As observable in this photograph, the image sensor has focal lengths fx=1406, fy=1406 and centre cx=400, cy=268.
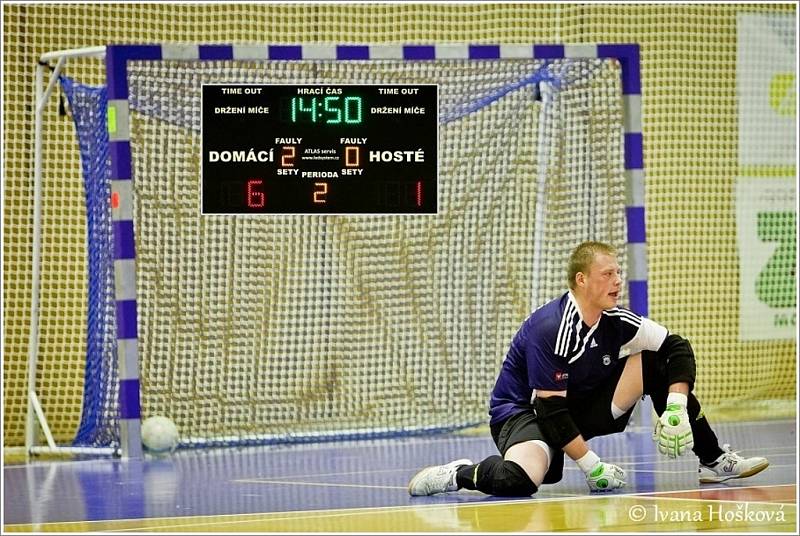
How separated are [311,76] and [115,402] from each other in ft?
10.4

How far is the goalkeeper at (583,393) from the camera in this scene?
6410mm

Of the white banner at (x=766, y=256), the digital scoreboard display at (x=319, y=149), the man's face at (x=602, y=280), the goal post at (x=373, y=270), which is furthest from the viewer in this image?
the white banner at (x=766, y=256)

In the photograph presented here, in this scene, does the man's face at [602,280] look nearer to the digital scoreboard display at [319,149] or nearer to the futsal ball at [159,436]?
the digital scoreboard display at [319,149]

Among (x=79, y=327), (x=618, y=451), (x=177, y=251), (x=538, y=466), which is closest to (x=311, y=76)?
(x=177, y=251)

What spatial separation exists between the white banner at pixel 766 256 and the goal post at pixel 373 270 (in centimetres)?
278

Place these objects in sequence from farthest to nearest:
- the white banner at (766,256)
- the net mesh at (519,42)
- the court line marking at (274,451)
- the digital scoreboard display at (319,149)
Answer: the white banner at (766,256) → the net mesh at (519,42) → the digital scoreboard display at (319,149) → the court line marking at (274,451)

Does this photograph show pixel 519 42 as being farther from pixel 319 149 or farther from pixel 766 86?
pixel 319 149

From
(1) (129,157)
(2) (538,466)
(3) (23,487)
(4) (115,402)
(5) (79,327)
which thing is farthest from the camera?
(5) (79,327)

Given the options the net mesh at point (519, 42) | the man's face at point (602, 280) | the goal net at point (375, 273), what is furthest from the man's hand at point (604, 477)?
the net mesh at point (519, 42)

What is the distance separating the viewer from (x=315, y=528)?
18.0ft

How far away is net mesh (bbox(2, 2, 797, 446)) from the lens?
11938mm

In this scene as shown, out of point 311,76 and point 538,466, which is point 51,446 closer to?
point 311,76

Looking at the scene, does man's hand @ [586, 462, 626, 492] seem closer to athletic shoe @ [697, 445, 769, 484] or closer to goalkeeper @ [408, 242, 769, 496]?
goalkeeper @ [408, 242, 769, 496]

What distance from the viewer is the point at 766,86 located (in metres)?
14.0
